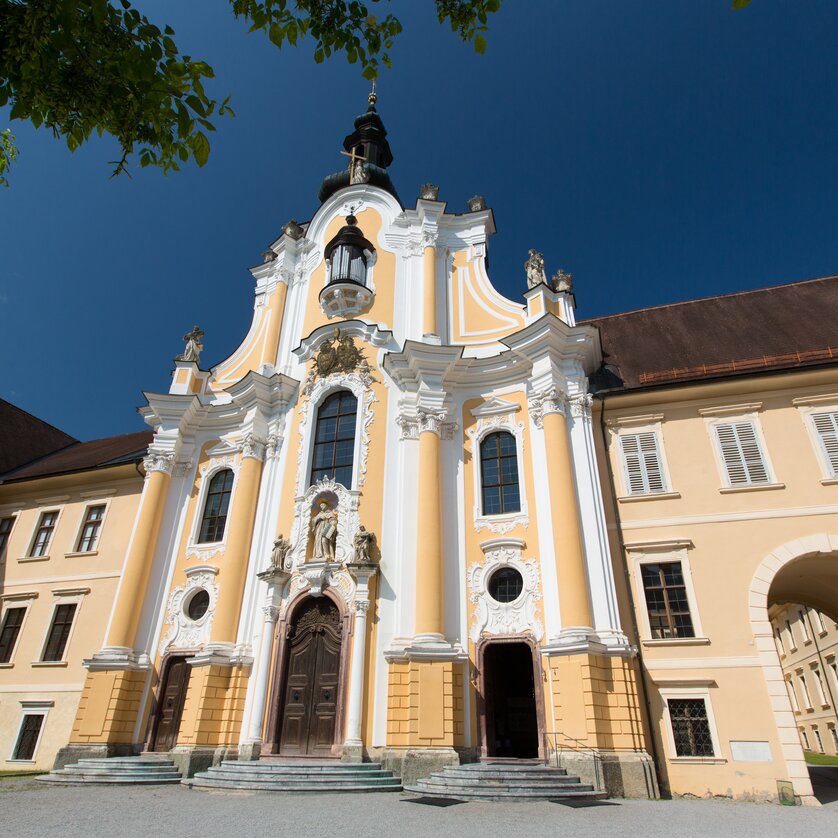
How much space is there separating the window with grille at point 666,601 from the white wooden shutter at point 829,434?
170 inches

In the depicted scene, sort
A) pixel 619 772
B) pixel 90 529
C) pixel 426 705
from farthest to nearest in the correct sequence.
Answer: pixel 90 529, pixel 426 705, pixel 619 772

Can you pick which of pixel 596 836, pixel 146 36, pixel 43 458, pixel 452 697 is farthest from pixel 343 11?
pixel 43 458

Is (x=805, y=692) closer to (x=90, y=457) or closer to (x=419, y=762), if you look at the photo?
(x=419, y=762)

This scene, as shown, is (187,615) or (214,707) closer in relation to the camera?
(214,707)

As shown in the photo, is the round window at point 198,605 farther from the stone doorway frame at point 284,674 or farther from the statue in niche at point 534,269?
the statue in niche at point 534,269

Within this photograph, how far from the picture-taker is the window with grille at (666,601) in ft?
45.1

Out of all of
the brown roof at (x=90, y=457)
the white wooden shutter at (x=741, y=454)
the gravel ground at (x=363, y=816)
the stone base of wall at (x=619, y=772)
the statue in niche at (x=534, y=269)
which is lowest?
the gravel ground at (x=363, y=816)

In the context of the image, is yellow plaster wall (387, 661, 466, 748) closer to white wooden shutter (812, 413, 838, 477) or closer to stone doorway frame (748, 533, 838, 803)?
stone doorway frame (748, 533, 838, 803)

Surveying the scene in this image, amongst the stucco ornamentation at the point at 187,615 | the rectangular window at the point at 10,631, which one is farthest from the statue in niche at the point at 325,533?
the rectangular window at the point at 10,631

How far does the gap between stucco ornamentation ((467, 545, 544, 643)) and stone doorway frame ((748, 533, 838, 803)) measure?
463cm

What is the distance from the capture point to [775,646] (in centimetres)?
1230

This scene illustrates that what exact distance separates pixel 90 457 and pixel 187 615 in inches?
437

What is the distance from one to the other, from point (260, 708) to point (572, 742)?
25.0 ft

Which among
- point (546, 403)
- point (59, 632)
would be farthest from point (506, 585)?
point (59, 632)
